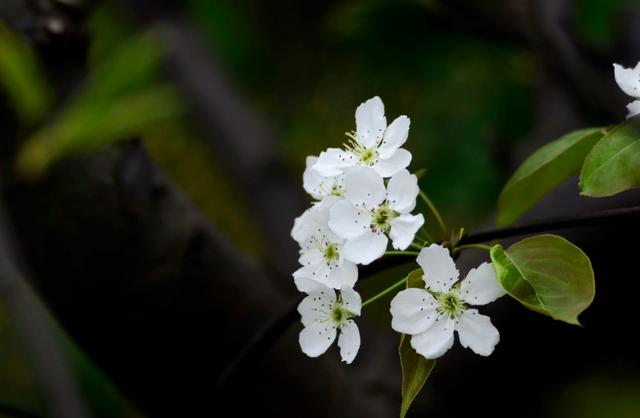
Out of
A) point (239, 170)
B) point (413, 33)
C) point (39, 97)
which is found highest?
point (413, 33)

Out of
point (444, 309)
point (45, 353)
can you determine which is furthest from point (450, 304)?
point (45, 353)

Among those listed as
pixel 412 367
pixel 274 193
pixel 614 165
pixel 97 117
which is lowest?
pixel 412 367

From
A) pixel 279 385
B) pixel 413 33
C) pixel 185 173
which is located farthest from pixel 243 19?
pixel 279 385

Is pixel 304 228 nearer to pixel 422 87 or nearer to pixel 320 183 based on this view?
pixel 320 183

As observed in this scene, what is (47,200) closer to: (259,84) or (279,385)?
(279,385)

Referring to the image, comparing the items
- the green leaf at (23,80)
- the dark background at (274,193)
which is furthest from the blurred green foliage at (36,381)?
the green leaf at (23,80)

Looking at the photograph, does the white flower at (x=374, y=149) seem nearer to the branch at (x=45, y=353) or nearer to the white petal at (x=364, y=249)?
the white petal at (x=364, y=249)
